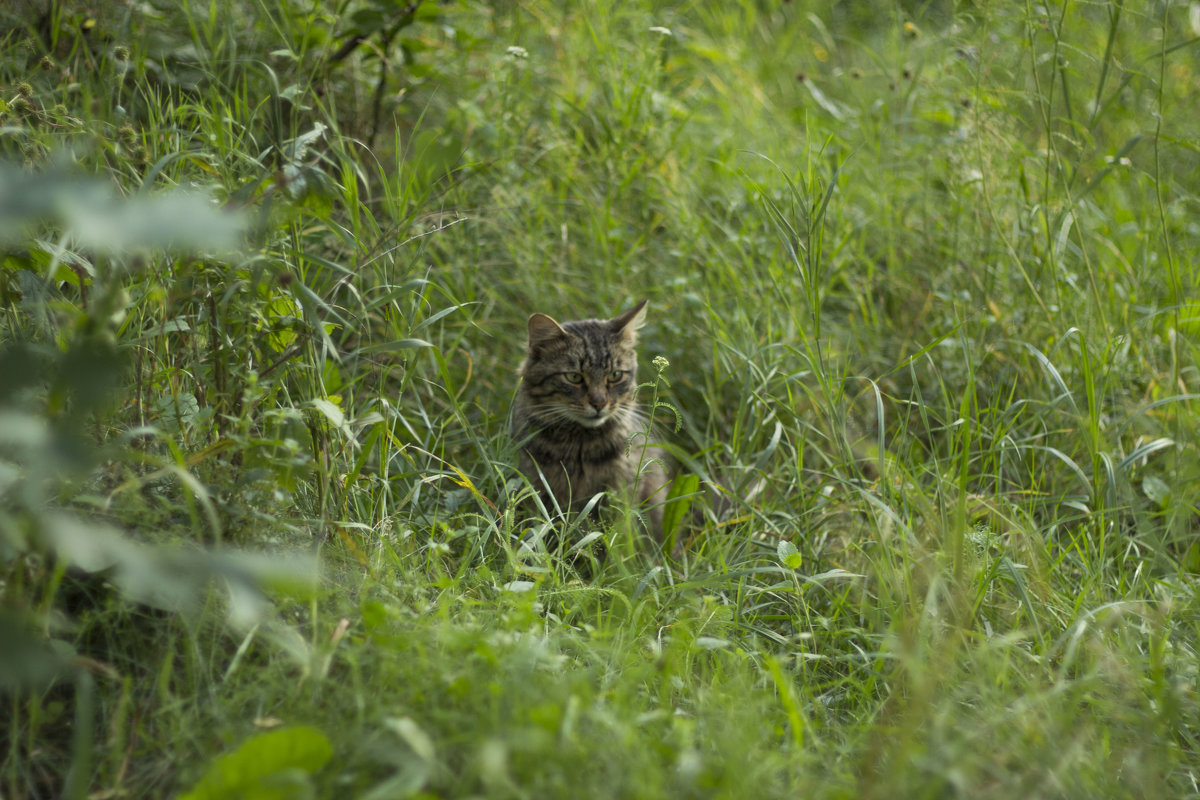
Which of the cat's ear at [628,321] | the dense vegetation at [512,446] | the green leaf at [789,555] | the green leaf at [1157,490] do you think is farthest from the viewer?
the cat's ear at [628,321]

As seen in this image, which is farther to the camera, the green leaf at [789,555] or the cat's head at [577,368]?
the cat's head at [577,368]

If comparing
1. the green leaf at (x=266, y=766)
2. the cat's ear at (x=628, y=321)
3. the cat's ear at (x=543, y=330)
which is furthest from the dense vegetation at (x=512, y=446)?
the cat's ear at (x=543, y=330)

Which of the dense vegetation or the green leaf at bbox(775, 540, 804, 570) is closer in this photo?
the dense vegetation

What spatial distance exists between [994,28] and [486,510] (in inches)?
119

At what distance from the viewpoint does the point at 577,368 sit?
296 centimetres

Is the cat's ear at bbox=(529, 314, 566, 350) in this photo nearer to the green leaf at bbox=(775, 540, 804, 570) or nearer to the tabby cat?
the tabby cat

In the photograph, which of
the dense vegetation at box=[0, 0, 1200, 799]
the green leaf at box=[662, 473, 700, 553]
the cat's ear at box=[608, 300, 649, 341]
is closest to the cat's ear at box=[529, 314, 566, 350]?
the cat's ear at box=[608, 300, 649, 341]

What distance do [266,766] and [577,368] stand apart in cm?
185

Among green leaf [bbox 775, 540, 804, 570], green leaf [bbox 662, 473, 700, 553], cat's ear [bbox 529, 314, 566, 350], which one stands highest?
cat's ear [bbox 529, 314, 566, 350]

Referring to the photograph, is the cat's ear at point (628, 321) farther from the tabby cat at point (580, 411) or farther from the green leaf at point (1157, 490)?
the green leaf at point (1157, 490)

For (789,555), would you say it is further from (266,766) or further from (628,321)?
(266,766)

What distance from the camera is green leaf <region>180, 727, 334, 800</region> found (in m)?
1.23

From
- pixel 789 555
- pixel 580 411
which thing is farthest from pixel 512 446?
pixel 789 555

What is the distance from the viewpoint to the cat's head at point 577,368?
9.73 feet
